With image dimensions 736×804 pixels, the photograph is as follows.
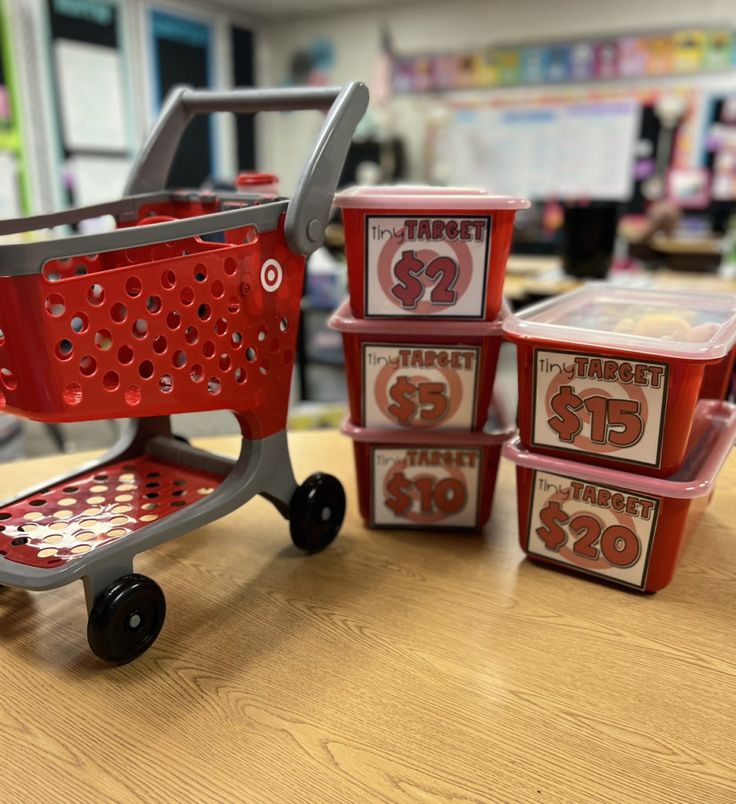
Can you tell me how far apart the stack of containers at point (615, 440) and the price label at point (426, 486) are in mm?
83

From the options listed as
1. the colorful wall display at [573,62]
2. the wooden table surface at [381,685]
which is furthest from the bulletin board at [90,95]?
the wooden table surface at [381,685]

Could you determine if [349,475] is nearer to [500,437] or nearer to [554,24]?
[500,437]

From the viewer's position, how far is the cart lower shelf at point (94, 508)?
0.67 meters

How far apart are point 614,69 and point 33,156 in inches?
132

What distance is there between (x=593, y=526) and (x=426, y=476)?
0.69 feet

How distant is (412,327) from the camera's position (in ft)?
2.62

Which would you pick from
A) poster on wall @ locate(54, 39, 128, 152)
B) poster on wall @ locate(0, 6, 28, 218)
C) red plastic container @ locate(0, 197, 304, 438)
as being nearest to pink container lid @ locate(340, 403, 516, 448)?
red plastic container @ locate(0, 197, 304, 438)

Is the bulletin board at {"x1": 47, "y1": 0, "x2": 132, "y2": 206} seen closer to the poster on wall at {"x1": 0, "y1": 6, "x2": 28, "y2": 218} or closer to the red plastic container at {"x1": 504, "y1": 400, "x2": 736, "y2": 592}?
the poster on wall at {"x1": 0, "y1": 6, "x2": 28, "y2": 218}

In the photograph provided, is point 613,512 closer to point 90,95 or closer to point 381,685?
point 381,685

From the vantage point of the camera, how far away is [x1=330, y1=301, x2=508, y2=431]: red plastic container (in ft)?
2.63

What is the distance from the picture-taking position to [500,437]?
834mm

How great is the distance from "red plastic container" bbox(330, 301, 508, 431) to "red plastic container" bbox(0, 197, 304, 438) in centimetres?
9

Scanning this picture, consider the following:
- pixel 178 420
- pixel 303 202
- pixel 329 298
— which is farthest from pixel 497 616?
pixel 178 420

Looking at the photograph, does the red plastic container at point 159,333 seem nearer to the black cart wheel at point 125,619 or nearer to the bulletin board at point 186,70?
the black cart wheel at point 125,619
